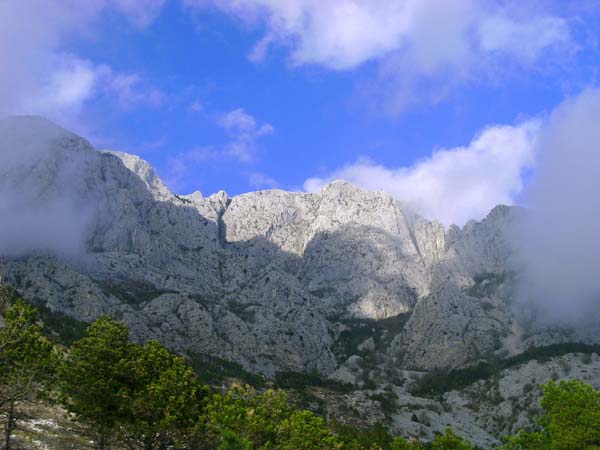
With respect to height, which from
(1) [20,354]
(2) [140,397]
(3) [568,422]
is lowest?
(2) [140,397]

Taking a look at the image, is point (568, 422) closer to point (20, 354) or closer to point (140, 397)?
point (140, 397)

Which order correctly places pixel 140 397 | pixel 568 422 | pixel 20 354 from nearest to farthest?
pixel 20 354 → pixel 140 397 → pixel 568 422

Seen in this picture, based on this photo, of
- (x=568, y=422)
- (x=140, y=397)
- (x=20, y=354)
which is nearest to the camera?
(x=20, y=354)

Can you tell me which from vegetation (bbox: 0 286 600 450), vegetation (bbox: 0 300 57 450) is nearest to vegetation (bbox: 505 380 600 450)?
vegetation (bbox: 0 286 600 450)

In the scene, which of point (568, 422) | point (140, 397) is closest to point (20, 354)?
point (140, 397)

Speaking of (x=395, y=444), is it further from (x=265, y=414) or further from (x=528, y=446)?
(x=265, y=414)

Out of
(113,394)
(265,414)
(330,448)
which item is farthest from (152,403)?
(330,448)

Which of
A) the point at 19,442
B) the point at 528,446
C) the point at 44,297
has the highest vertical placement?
the point at 44,297

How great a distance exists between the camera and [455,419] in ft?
632

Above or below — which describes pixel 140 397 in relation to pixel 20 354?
below

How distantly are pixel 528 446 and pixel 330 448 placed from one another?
20.3 m

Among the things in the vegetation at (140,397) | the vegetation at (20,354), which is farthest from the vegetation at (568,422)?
the vegetation at (20,354)

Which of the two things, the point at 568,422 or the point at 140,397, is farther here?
the point at 568,422

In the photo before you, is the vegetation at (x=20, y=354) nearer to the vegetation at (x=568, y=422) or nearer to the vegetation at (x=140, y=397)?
the vegetation at (x=140, y=397)
